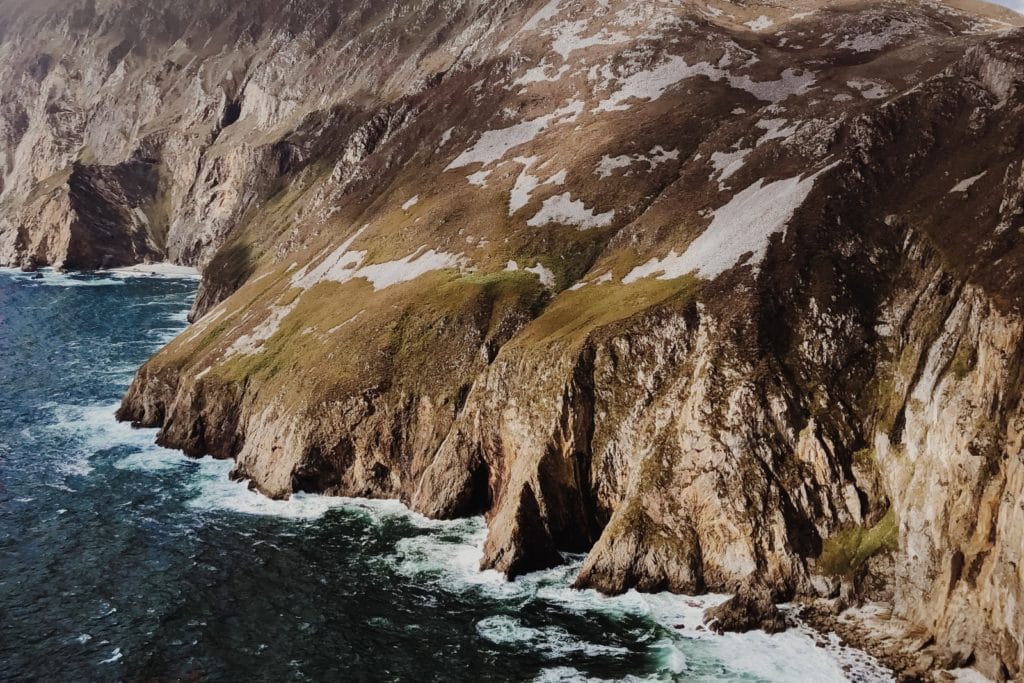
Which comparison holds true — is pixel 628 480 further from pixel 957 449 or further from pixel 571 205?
pixel 571 205

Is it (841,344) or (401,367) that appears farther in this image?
(401,367)

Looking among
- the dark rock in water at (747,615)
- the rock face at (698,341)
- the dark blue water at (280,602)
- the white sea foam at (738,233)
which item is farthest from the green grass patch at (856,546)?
the white sea foam at (738,233)

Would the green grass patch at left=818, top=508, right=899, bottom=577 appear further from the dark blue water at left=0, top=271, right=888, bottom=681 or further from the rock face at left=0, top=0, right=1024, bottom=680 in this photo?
the dark blue water at left=0, top=271, right=888, bottom=681

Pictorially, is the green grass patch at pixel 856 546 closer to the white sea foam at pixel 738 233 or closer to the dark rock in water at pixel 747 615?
the dark rock in water at pixel 747 615

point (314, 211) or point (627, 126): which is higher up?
point (627, 126)

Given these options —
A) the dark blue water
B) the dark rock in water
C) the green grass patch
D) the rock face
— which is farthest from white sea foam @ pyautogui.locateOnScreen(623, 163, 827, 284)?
the dark blue water

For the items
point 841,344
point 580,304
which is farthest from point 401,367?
point 841,344
